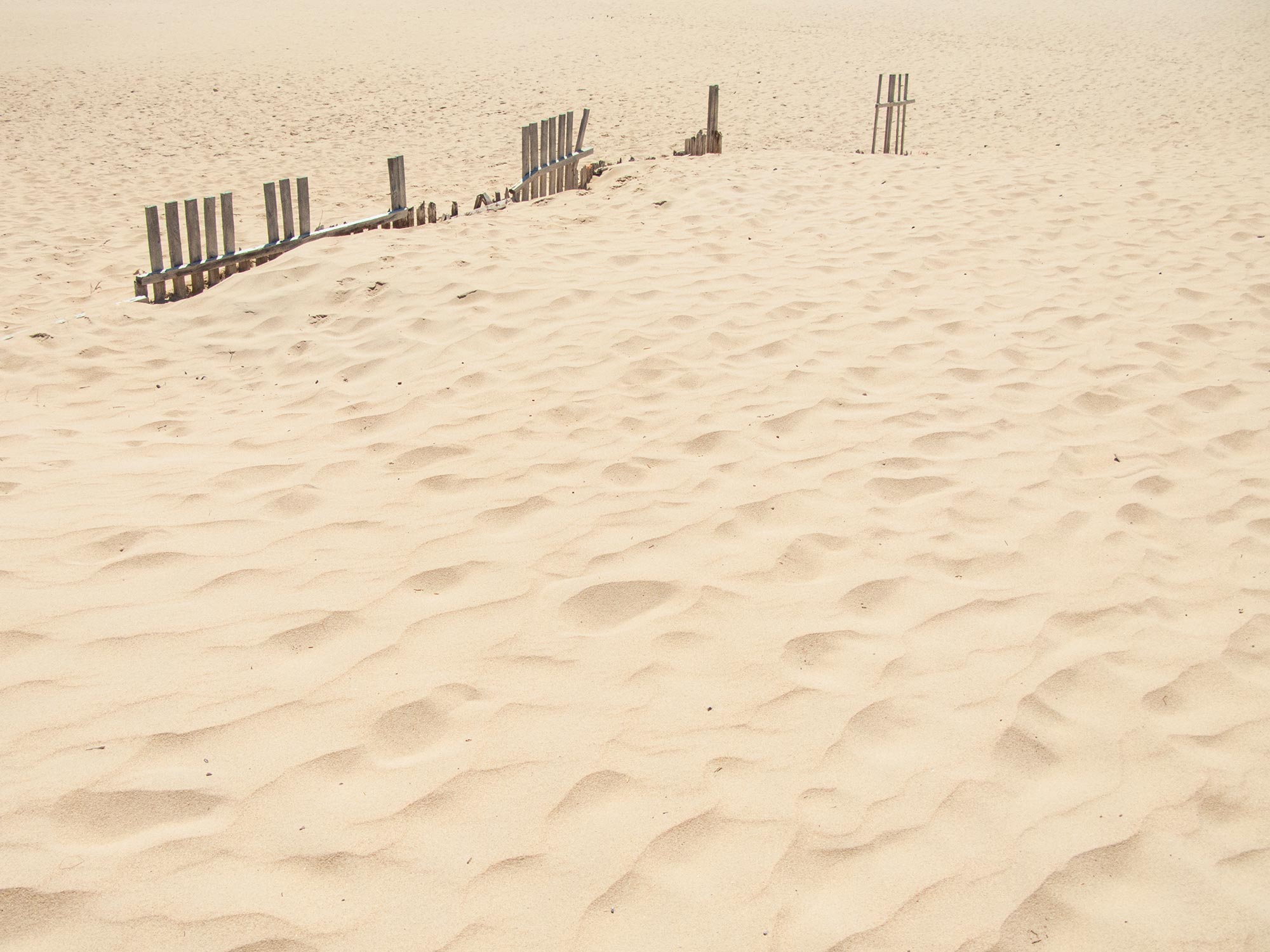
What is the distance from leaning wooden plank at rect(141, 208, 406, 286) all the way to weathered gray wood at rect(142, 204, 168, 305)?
0.15ft

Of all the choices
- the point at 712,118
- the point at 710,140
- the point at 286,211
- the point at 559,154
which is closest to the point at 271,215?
the point at 286,211

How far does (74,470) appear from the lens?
3789 millimetres

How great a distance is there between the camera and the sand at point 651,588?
80.8 inches

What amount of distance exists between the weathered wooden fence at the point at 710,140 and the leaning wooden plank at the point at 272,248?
4449 millimetres

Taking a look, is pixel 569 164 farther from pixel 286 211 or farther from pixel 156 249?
pixel 156 249

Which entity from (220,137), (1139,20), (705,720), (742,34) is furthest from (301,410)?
(1139,20)

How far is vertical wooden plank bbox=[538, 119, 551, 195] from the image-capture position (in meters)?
9.02

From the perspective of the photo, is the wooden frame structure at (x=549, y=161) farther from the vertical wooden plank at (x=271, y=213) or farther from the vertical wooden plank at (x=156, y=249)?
the vertical wooden plank at (x=156, y=249)

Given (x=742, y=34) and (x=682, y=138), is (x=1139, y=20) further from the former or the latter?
(x=682, y=138)

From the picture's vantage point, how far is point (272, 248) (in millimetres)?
6926

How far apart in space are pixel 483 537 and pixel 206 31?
2829cm

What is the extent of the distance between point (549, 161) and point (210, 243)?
3708 mm

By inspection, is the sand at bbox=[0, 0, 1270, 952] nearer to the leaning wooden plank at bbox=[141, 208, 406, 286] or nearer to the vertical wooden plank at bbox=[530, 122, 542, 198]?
the leaning wooden plank at bbox=[141, 208, 406, 286]

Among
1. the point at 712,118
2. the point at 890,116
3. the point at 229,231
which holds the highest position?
the point at 890,116
